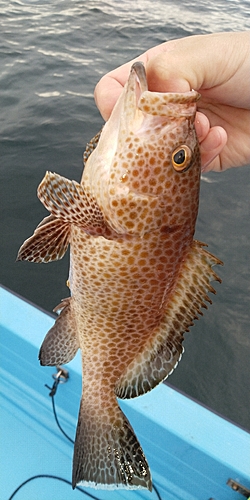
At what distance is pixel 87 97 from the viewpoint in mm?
10305

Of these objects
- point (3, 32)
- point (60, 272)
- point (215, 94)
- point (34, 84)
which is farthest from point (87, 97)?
point (215, 94)

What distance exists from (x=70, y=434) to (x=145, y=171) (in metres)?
3.07

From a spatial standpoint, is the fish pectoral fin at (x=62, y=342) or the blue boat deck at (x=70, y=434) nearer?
the fish pectoral fin at (x=62, y=342)

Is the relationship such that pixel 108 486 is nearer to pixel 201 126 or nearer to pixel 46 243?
pixel 46 243

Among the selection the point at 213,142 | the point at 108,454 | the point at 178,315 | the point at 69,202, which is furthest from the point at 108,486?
the point at 213,142

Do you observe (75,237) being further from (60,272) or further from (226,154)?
(60,272)

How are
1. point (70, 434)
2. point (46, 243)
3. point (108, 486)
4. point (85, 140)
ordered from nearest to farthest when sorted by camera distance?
point (46, 243) < point (108, 486) < point (70, 434) < point (85, 140)

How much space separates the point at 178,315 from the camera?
75.3 inches

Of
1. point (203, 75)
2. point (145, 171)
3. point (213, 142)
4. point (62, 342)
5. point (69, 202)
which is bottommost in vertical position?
point (62, 342)

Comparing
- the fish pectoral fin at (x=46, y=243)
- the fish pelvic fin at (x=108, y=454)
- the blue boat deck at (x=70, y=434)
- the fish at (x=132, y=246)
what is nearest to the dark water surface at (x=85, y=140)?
the blue boat deck at (x=70, y=434)

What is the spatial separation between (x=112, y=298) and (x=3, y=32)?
1337 cm

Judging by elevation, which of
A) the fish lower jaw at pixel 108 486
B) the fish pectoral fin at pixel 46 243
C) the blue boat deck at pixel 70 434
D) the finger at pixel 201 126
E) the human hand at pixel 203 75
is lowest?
the blue boat deck at pixel 70 434

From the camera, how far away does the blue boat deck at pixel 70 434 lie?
325cm

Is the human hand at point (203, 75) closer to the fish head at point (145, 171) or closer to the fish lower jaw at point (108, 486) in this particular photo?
the fish head at point (145, 171)
